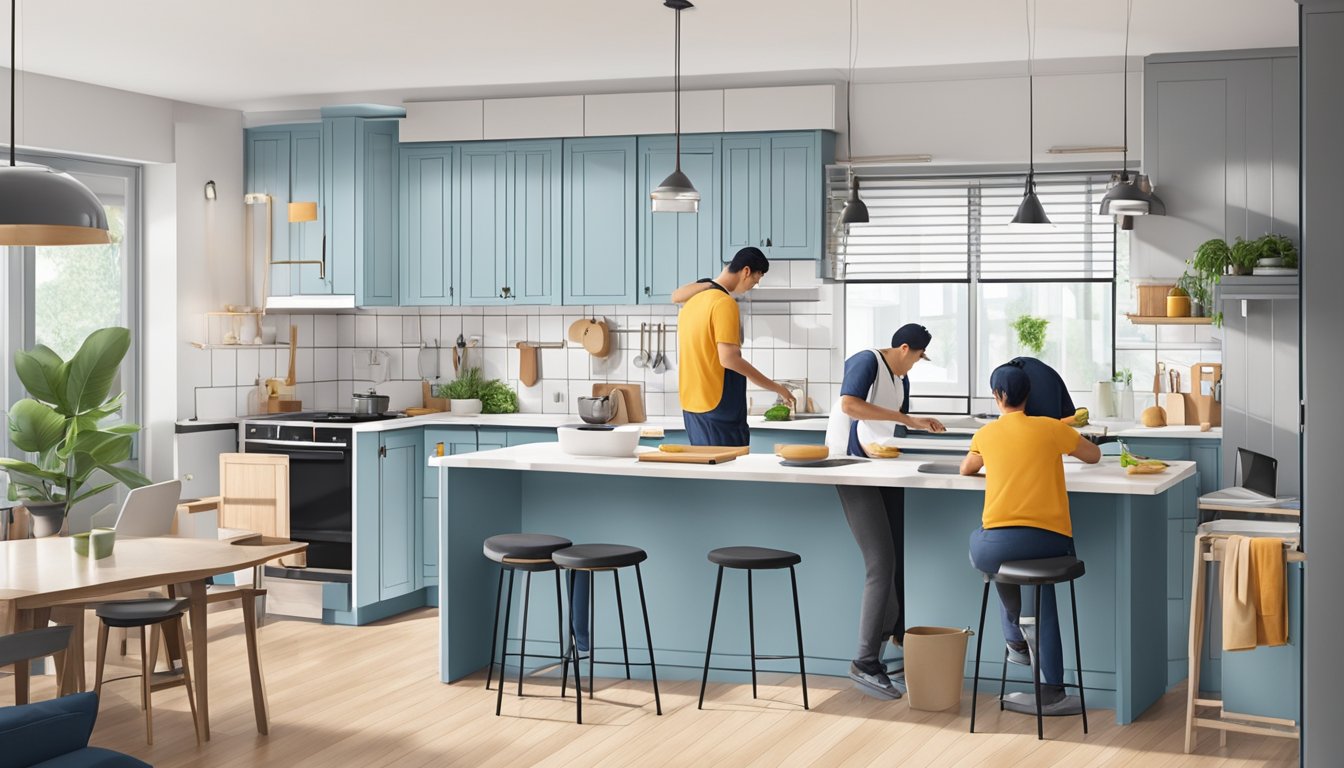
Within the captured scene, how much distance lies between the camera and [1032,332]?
23.0 feet

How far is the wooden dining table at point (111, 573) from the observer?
4.04 meters

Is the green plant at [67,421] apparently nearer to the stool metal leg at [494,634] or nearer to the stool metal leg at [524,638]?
the stool metal leg at [494,634]

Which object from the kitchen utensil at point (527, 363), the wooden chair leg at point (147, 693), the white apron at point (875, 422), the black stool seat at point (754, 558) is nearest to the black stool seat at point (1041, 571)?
the black stool seat at point (754, 558)

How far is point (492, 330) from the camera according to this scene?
7.95 metres

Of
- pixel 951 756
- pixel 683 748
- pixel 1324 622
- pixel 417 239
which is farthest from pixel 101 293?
pixel 1324 622

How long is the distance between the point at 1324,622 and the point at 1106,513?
116 cm

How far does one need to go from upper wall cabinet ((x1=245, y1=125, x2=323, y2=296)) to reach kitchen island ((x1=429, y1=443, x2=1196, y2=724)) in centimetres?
256

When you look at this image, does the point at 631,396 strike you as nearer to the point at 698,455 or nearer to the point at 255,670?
the point at 698,455

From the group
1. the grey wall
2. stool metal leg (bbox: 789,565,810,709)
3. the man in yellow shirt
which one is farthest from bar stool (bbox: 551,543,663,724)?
the grey wall

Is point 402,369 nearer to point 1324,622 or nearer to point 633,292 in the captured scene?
point 633,292

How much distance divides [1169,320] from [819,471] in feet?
7.58

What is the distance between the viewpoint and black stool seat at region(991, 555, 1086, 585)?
4.46 meters

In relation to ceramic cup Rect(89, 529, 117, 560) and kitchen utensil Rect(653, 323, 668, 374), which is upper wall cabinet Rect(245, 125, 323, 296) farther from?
ceramic cup Rect(89, 529, 117, 560)

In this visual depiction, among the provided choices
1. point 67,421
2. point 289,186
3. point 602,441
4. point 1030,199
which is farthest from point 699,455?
point 289,186
